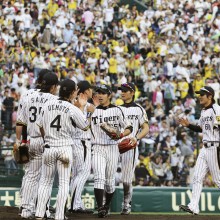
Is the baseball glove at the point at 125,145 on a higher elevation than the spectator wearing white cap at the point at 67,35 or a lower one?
lower

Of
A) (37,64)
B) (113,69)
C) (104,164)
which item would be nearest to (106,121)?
(104,164)

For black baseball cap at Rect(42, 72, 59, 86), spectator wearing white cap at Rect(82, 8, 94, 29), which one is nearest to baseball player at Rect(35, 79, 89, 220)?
black baseball cap at Rect(42, 72, 59, 86)

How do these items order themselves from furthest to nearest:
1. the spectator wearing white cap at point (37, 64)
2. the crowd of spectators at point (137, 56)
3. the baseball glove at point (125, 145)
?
the spectator wearing white cap at point (37, 64), the crowd of spectators at point (137, 56), the baseball glove at point (125, 145)

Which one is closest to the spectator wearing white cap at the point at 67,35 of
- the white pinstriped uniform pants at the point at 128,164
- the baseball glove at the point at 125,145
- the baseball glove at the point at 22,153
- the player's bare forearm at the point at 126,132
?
the white pinstriped uniform pants at the point at 128,164

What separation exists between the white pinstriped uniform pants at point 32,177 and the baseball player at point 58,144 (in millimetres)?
603

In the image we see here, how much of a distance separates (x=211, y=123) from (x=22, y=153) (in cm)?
366

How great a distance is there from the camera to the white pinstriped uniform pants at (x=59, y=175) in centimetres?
1227

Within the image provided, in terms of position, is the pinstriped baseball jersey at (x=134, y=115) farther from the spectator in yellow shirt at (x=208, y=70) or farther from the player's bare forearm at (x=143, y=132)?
the spectator in yellow shirt at (x=208, y=70)

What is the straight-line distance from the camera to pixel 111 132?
13.6 m

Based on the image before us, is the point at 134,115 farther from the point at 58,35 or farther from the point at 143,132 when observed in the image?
the point at 58,35

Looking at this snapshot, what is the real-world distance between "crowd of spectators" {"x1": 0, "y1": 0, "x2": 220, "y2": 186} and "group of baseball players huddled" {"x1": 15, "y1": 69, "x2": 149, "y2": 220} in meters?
6.97

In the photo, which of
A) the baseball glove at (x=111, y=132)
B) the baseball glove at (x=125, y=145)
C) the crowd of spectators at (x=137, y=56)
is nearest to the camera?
the baseball glove at (x=111, y=132)

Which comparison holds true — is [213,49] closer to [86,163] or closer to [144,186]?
[144,186]

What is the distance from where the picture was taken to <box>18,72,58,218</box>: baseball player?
12.9m
